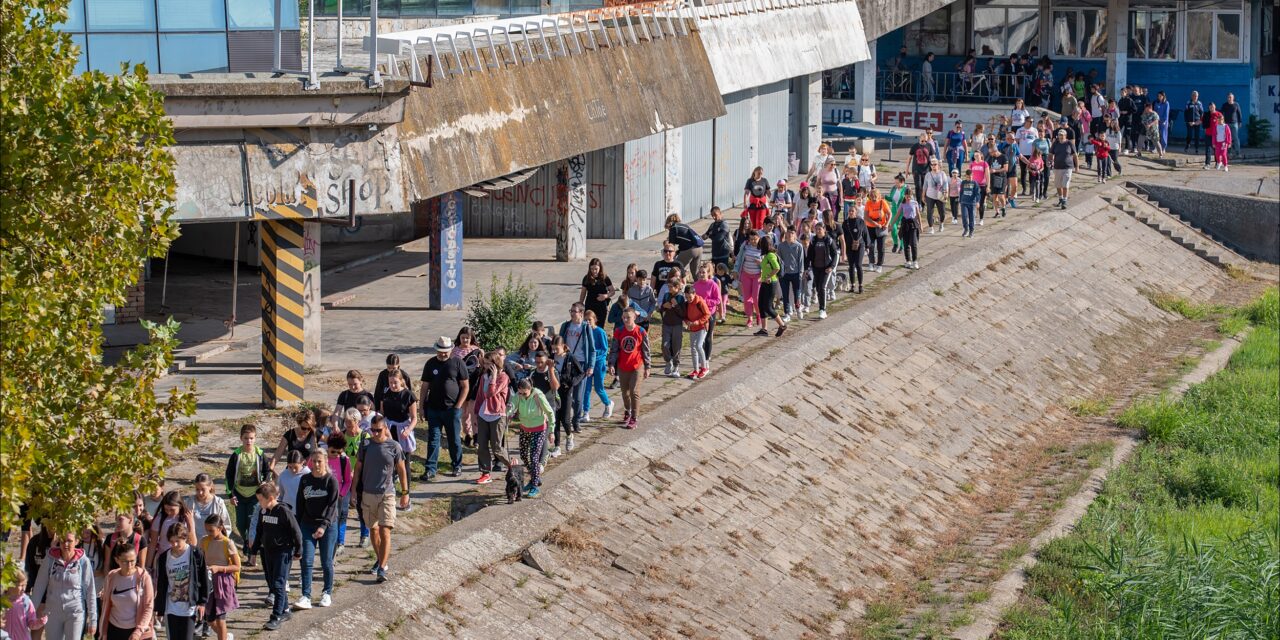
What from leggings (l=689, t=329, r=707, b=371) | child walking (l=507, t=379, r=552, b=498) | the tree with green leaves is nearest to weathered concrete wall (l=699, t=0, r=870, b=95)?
leggings (l=689, t=329, r=707, b=371)

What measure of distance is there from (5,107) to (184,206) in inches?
328

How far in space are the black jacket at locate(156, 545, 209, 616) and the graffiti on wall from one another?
19.6 ft

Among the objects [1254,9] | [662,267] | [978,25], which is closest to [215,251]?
[662,267]

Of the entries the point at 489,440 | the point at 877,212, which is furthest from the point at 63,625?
the point at 877,212

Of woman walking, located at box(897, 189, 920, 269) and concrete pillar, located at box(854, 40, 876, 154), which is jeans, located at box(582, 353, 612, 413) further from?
concrete pillar, located at box(854, 40, 876, 154)

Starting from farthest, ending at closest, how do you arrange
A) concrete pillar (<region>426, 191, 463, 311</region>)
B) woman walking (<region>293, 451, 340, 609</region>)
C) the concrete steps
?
1. the concrete steps
2. concrete pillar (<region>426, 191, 463, 311</region>)
3. woman walking (<region>293, 451, 340, 609</region>)

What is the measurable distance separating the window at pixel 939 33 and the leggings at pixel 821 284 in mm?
26551

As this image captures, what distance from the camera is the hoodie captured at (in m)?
12.5

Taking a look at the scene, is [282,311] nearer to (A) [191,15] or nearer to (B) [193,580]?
(A) [191,15]

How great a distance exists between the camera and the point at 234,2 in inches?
778

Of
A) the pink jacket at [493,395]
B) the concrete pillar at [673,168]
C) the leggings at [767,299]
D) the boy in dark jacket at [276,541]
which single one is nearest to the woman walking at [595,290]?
the leggings at [767,299]

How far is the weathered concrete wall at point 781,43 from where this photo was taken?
1299 inches

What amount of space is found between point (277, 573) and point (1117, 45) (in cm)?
3844

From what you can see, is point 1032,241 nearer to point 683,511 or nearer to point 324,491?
point 683,511
